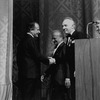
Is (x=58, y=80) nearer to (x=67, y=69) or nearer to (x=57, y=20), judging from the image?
(x=67, y=69)

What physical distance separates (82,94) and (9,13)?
1.39 meters

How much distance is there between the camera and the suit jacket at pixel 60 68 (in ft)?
12.0

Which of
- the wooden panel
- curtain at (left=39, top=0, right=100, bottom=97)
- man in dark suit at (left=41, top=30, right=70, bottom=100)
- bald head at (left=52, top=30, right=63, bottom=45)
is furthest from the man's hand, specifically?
the wooden panel

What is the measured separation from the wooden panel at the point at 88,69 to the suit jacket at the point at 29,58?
1297 mm

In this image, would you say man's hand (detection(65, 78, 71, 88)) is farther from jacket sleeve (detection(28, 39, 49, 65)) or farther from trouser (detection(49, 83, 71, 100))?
jacket sleeve (detection(28, 39, 49, 65))

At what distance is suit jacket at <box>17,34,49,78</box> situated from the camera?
11.8ft

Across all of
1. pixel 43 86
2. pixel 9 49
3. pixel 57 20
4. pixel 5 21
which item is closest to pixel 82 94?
pixel 9 49

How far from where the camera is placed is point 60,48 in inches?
146

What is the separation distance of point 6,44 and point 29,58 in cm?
66

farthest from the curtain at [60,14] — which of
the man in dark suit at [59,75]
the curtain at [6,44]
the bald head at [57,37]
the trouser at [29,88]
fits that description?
the curtain at [6,44]

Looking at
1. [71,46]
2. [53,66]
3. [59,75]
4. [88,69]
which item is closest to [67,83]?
[59,75]

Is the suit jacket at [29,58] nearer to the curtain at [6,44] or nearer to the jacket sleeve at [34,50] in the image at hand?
the jacket sleeve at [34,50]

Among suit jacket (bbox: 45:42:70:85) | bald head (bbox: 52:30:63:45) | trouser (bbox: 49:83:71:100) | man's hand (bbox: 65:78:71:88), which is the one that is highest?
bald head (bbox: 52:30:63:45)

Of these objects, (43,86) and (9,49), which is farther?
(43,86)
